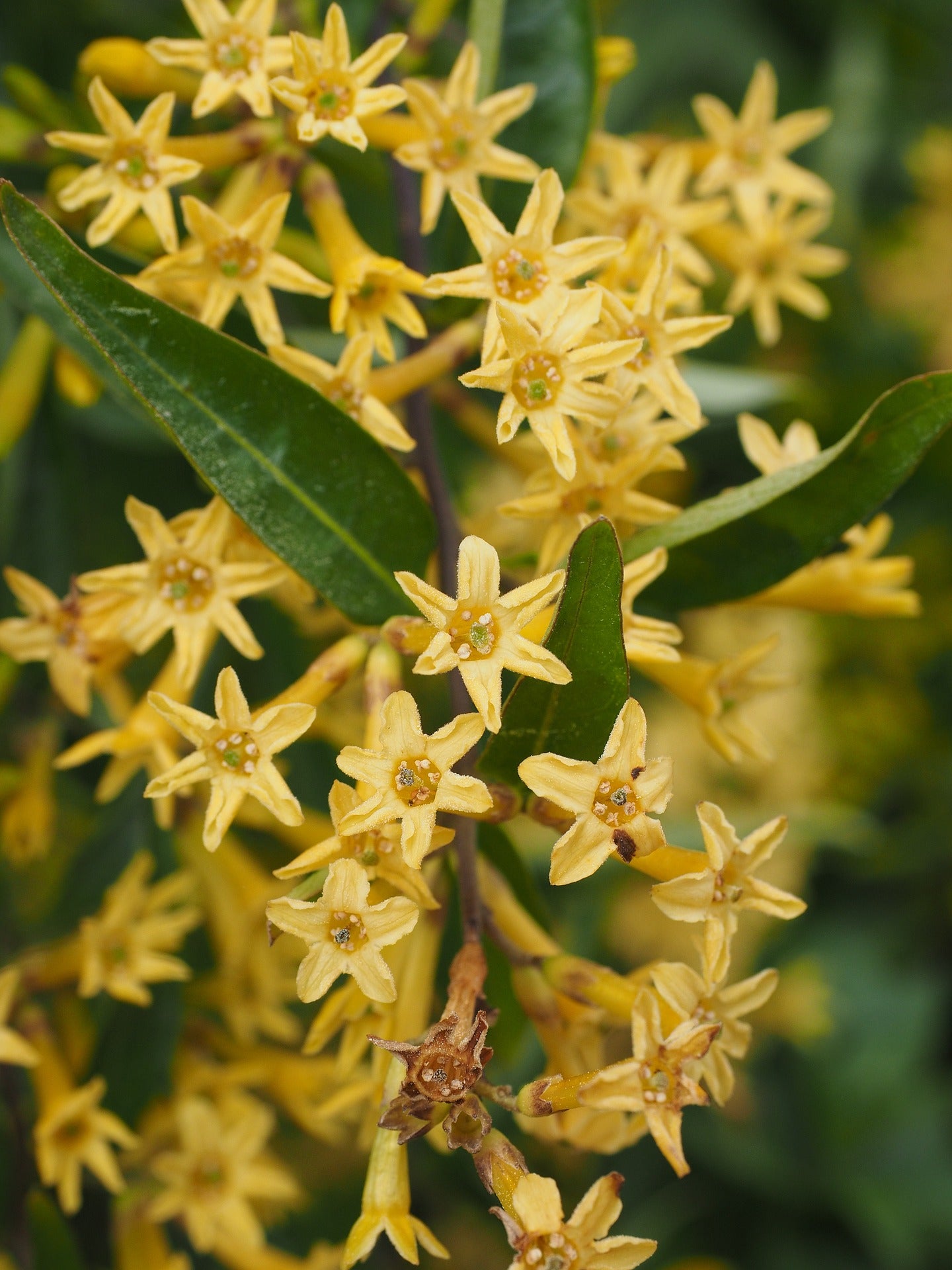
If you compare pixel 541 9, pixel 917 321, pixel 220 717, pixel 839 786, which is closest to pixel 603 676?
pixel 220 717

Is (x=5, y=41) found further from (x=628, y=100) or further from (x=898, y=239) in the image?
(x=898, y=239)

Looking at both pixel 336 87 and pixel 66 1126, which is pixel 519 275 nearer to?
pixel 336 87

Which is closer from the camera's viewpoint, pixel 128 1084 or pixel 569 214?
pixel 569 214

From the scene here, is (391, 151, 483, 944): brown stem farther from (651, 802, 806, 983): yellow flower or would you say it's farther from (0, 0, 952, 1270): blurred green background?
(0, 0, 952, 1270): blurred green background

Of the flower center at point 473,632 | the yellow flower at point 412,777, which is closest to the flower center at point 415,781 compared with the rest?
the yellow flower at point 412,777

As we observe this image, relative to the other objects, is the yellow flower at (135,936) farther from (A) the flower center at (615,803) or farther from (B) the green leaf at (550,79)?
(B) the green leaf at (550,79)

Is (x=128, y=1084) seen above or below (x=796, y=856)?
above
